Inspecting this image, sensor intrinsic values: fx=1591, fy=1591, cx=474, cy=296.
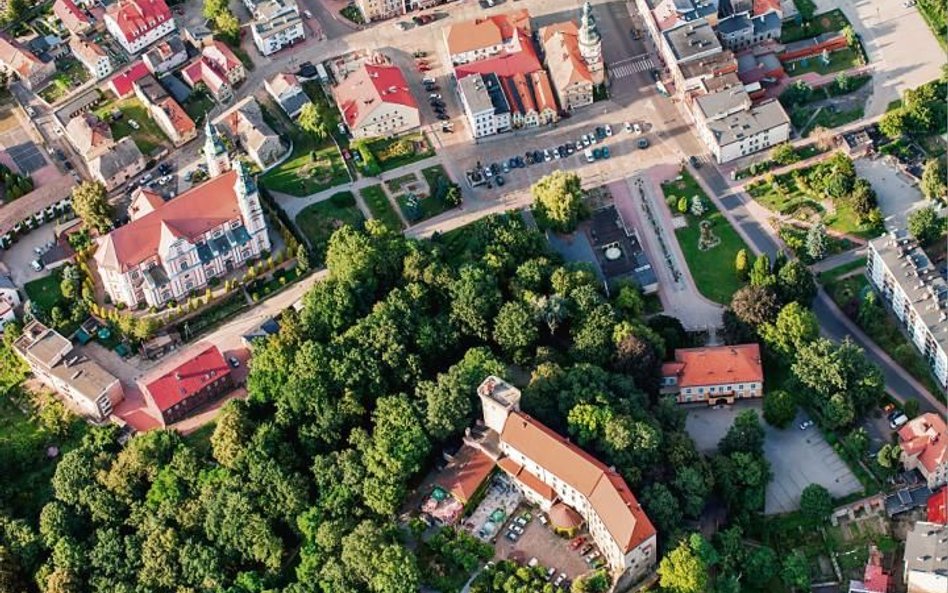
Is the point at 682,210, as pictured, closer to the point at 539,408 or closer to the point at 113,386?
the point at 539,408

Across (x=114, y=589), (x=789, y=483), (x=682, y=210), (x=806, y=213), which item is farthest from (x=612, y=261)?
(x=114, y=589)

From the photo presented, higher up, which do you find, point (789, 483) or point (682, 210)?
point (682, 210)

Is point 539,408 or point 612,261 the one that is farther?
point 612,261

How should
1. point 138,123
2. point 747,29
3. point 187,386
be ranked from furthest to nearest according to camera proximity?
point 747,29
point 138,123
point 187,386

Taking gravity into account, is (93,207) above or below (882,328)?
above

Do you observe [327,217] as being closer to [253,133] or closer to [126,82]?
[253,133]

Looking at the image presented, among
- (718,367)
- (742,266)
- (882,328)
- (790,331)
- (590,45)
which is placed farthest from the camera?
(590,45)

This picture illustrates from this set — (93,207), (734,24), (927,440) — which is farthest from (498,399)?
(734,24)
